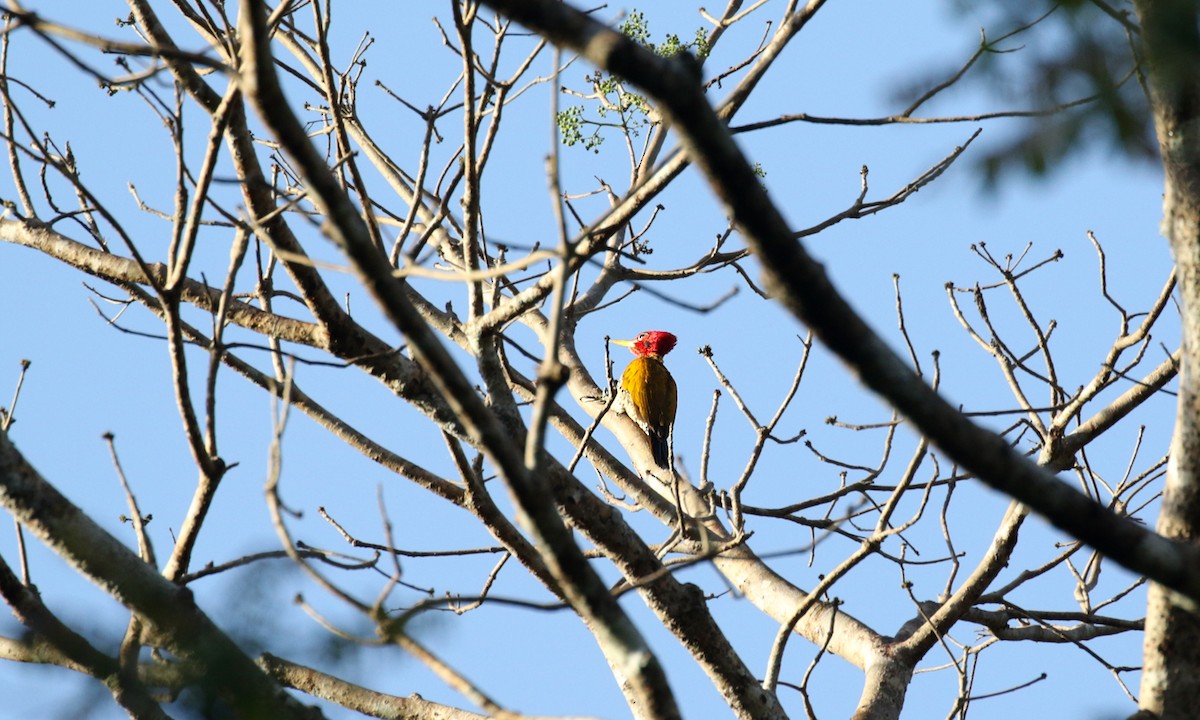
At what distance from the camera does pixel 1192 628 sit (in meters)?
2.46

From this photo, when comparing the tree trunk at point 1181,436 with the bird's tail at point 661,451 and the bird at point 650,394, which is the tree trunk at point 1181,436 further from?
the bird at point 650,394

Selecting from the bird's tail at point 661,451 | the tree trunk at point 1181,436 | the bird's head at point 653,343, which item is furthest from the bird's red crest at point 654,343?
the tree trunk at point 1181,436

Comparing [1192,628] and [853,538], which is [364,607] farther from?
[853,538]

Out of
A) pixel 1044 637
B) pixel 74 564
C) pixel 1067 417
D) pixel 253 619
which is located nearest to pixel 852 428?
pixel 1067 417

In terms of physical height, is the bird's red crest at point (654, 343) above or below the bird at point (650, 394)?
above

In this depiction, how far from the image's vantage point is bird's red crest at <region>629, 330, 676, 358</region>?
1023 cm

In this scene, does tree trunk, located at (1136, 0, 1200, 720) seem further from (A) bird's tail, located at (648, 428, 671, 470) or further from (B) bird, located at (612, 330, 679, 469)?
(B) bird, located at (612, 330, 679, 469)

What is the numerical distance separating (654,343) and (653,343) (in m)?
0.01

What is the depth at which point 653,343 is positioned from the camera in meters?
10.2

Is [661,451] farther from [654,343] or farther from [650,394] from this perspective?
[654,343]

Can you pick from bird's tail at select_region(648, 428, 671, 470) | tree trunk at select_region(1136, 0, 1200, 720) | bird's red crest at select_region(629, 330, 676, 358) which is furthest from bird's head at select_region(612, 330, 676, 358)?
tree trunk at select_region(1136, 0, 1200, 720)

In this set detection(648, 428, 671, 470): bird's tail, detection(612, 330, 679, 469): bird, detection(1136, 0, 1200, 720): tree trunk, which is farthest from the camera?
detection(612, 330, 679, 469): bird

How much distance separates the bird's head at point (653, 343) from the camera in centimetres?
1023

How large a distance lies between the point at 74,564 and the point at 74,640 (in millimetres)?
213
